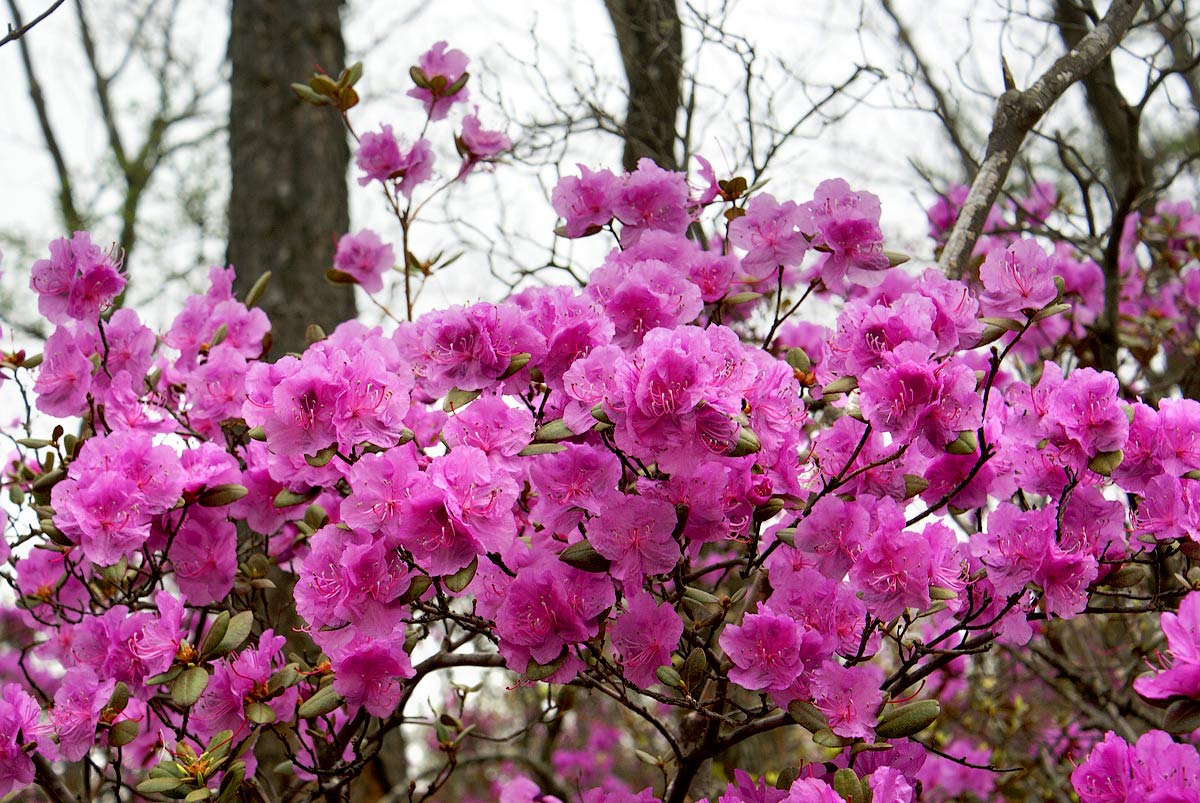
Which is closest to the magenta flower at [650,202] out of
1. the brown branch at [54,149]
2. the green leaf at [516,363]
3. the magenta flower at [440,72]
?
the green leaf at [516,363]

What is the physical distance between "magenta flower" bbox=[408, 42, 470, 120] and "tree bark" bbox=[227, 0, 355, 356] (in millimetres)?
1517

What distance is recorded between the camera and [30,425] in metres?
2.11

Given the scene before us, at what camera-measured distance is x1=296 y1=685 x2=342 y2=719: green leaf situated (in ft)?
5.04

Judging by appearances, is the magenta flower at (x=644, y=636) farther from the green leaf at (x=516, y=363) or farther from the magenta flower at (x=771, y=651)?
the green leaf at (x=516, y=363)

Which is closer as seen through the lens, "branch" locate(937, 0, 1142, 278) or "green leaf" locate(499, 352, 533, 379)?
"green leaf" locate(499, 352, 533, 379)

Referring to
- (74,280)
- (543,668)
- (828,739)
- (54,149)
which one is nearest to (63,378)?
(74,280)

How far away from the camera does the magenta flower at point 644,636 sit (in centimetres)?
146

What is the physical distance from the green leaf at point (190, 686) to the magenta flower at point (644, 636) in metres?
0.65

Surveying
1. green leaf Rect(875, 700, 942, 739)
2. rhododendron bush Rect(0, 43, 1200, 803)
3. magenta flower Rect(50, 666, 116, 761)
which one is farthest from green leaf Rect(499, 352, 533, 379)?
magenta flower Rect(50, 666, 116, 761)

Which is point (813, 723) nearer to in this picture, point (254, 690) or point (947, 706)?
point (254, 690)

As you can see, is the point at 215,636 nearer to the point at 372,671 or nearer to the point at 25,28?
the point at 372,671

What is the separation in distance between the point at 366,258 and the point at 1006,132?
154cm

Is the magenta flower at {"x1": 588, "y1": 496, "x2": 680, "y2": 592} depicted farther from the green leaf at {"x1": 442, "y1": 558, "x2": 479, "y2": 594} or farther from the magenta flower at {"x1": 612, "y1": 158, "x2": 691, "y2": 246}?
the magenta flower at {"x1": 612, "y1": 158, "x2": 691, "y2": 246}

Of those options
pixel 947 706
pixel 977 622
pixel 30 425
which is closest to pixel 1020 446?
pixel 977 622
